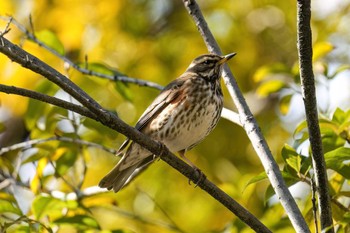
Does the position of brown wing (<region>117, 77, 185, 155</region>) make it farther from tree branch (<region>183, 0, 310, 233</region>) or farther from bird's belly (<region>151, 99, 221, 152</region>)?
tree branch (<region>183, 0, 310, 233</region>)

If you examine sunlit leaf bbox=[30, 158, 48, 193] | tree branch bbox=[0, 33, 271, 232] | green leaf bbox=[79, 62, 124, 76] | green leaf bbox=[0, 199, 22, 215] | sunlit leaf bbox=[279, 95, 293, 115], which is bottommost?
green leaf bbox=[0, 199, 22, 215]

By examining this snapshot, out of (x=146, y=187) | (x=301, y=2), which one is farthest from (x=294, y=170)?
(x=146, y=187)

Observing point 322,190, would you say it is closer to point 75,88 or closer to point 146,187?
point 75,88

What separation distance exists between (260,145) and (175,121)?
5.23 ft

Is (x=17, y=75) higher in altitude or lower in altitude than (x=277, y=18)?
lower

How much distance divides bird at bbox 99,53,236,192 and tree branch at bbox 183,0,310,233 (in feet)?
1.60

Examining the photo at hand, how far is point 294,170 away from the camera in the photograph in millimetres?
4777

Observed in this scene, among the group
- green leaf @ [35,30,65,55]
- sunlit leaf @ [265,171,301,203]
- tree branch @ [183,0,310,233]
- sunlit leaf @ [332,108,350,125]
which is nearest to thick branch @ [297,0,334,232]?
tree branch @ [183,0,310,233]

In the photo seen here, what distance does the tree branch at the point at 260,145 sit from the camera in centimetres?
447

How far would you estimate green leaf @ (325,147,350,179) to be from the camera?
448 cm

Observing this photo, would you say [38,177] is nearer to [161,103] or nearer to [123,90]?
[123,90]

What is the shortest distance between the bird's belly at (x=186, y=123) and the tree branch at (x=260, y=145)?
60 cm

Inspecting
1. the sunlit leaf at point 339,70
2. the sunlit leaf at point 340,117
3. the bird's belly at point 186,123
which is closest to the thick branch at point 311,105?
the sunlit leaf at point 340,117

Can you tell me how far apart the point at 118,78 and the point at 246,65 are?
98.4 inches
